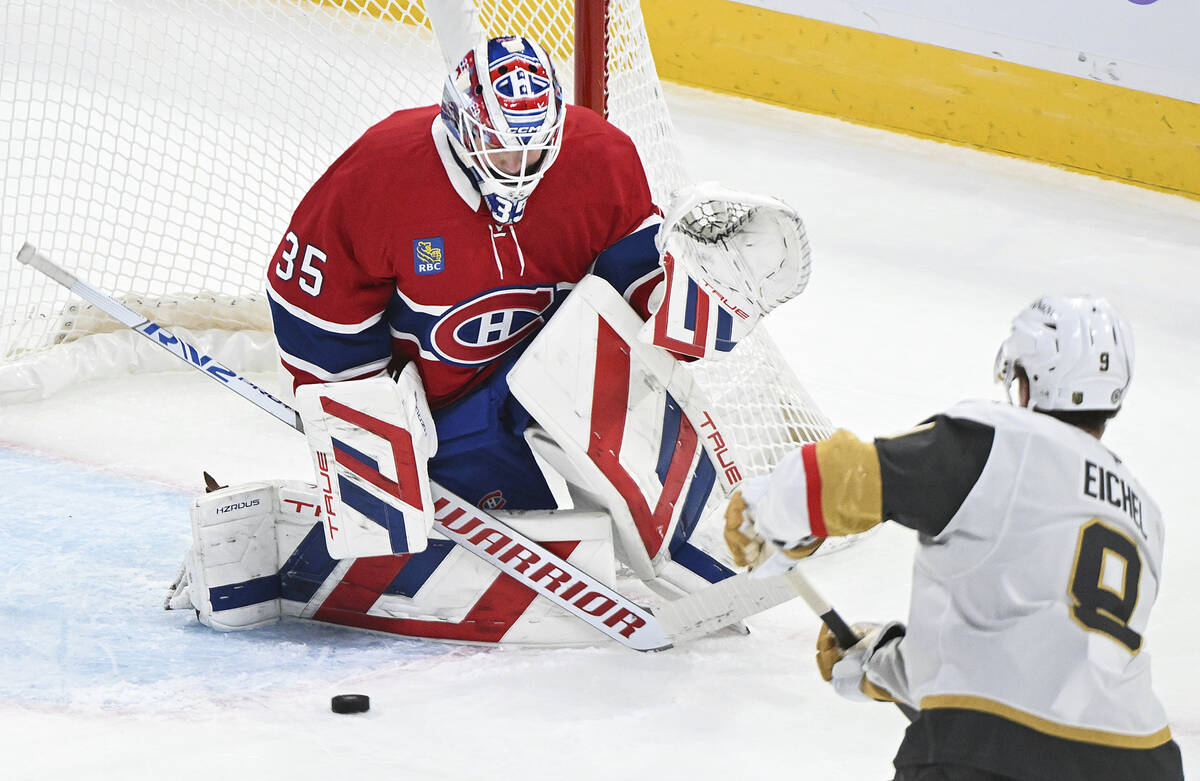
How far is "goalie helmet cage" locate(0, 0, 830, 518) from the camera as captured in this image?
120 inches

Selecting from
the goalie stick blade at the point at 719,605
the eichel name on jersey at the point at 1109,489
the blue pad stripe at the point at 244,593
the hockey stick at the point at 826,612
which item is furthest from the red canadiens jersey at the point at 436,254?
the eichel name on jersey at the point at 1109,489

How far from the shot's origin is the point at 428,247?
7.54 ft

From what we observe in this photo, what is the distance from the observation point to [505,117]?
2.16 metres

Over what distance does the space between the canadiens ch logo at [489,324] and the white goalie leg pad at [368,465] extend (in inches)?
4.8

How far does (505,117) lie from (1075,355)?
978 millimetres

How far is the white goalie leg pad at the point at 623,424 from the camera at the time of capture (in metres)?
2.34

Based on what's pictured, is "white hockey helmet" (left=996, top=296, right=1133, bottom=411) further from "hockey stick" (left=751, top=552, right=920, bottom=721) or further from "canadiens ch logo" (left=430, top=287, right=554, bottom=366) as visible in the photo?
"canadiens ch logo" (left=430, top=287, right=554, bottom=366)

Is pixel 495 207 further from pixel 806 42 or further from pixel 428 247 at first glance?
pixel 806 42

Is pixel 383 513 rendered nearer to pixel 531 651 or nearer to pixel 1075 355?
pixel 531 651

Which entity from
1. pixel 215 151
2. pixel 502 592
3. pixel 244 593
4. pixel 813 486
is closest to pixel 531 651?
pixel 502 592

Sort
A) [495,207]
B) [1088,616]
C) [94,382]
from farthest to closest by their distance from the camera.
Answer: [94,382] < [495,207] < [1088,616]

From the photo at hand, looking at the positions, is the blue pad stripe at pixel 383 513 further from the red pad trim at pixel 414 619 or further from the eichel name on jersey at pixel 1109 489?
the eichel name on jersey at pixel 1109 489

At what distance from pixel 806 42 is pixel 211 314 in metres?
2.71

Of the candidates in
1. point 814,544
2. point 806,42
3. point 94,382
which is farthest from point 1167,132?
point 814,544
